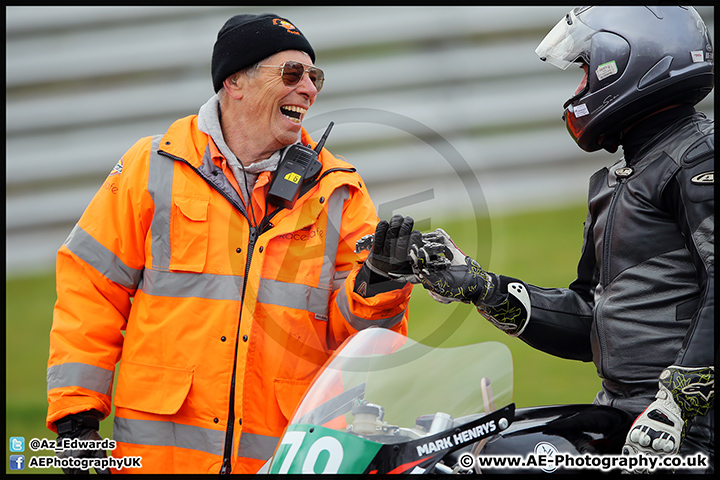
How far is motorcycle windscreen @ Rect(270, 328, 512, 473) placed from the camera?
78.7 inches

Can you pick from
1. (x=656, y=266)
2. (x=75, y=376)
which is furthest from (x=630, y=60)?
(x=75, y=376)

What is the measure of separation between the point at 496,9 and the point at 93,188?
458 cm

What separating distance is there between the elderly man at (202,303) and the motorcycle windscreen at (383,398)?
0.60 m

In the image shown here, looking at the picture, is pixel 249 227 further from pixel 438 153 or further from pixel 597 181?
pixel 438 153

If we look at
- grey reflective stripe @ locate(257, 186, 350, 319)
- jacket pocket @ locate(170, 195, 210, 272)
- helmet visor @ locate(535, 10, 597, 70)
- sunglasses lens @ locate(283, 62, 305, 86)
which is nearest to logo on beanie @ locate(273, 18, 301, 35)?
sunglasses lens @ locate(283, 62, 305, 86)

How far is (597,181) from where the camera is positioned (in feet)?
8.96

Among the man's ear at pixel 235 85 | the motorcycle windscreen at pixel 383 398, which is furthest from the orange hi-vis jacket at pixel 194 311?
the motorcycle windscreen at pixel 383 398

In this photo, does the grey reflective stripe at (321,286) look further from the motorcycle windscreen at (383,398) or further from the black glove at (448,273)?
the motorcycle windscreen at (383,398)

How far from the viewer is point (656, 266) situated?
239 centimetres

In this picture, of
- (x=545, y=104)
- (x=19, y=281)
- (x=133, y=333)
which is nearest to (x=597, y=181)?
(x=133, y=333)

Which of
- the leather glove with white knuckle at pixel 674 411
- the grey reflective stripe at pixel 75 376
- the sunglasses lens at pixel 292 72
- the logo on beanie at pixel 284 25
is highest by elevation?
the logo on beanie at pixel 284 25

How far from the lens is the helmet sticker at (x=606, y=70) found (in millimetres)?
2568

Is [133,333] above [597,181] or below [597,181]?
below

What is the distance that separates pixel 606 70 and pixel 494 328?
4.24 meters
